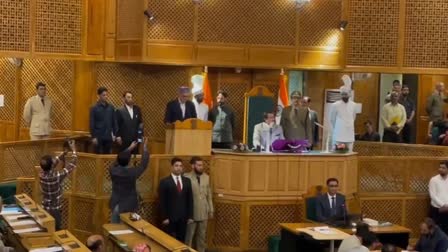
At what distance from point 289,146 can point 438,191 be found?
2750 mm

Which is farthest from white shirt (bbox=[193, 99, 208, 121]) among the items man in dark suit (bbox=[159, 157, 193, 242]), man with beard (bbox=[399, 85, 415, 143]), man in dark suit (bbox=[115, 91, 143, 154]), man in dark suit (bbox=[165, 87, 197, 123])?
man with beard (bbox=[399, 85, 415, 143])

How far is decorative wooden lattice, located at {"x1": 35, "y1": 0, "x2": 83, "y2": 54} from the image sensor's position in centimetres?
1563

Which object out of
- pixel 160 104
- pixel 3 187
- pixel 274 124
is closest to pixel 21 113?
pixel 160 104

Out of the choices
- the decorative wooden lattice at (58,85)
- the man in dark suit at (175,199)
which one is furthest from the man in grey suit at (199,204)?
the decorative wooden lattice at (58,85)

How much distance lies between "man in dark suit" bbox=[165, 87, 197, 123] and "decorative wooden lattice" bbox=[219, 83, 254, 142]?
271cm

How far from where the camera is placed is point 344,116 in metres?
15.8

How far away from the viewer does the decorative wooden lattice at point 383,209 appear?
50.9ft

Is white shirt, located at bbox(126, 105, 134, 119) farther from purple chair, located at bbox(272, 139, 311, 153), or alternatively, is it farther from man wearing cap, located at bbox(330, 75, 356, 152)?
man wearing cap, located at bbox(330, 75, 356, 152)

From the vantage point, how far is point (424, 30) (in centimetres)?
1706

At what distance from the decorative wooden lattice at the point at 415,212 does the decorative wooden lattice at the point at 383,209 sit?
151 millimetres

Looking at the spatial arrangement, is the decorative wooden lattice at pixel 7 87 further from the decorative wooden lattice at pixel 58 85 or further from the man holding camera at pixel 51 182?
the man holding camera at pixel 51 182

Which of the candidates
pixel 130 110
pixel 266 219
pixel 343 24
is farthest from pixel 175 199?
pixel 343 24

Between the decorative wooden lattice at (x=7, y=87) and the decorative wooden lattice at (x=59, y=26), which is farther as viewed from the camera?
the decorative wooden lattice at (x=7, y=87)

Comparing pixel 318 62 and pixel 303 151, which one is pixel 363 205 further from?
pixel 318 62
